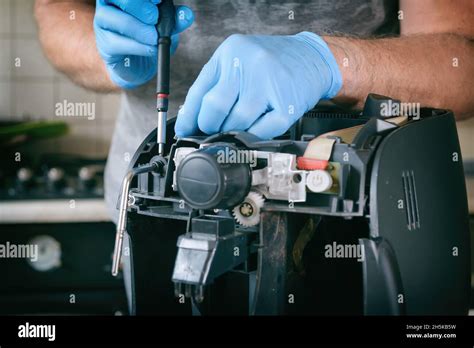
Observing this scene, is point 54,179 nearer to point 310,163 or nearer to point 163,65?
point 163,65

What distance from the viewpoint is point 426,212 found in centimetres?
55

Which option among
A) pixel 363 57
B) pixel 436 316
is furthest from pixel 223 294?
pixel 363 57

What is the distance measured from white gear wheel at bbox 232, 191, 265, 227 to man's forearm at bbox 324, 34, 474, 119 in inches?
13.9

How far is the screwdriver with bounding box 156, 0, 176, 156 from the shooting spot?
58 centimetres

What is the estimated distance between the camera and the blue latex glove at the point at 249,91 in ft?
2.03

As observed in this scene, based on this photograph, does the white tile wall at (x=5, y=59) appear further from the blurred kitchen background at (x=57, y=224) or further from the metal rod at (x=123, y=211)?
the metal rod at (x=123, y=211)

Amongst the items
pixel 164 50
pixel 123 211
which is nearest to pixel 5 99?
pixel 164 50

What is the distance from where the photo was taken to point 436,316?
22.9 inches

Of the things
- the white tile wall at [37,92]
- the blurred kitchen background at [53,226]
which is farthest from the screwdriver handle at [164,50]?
the white tile wall at [37,92]

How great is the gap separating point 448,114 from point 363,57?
20 centimetres

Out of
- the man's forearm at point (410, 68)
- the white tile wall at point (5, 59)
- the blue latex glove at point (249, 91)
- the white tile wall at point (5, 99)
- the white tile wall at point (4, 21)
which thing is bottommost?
the blue latex glove at point (249, 91)

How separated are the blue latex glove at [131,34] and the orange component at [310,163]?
307 mm

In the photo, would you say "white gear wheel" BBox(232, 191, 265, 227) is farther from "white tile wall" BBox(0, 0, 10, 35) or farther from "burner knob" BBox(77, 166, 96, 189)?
"white tile wall" BBox(0, 0, 10, 35)

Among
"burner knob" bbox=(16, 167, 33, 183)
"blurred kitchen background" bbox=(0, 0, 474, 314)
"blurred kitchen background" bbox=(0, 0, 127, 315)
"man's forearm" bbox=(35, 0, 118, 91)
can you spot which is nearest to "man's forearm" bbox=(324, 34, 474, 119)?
"man's forearm" bbox=(35, 0, 118, 91)
